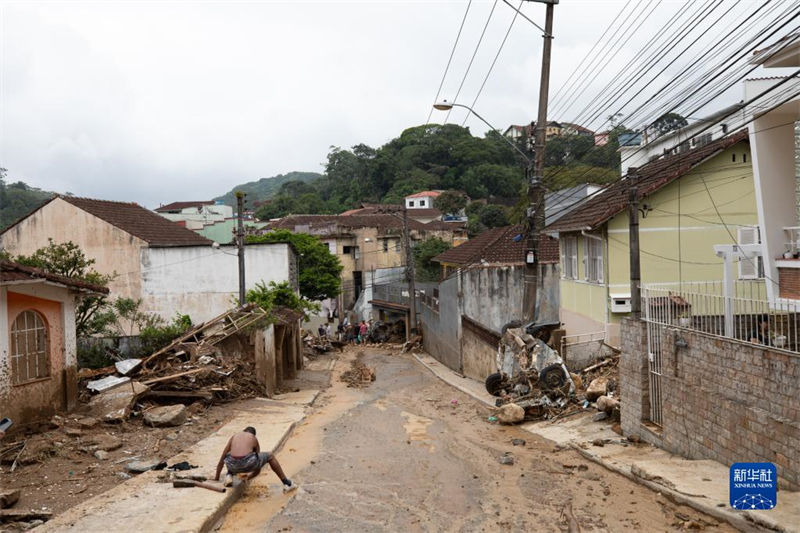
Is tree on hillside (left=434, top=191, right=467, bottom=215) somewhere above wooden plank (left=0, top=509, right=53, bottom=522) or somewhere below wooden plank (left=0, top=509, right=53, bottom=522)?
above

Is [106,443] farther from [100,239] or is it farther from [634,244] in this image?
[100,239]

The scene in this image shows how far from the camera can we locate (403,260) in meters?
59.7

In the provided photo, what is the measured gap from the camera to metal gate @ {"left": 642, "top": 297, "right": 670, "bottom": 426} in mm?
12344

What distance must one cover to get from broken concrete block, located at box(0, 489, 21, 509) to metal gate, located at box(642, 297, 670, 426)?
1038 centimetres

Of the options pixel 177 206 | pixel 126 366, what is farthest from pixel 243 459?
pixel 177 206

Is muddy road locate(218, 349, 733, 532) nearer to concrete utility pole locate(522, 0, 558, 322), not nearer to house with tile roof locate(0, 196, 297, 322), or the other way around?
concrete utility pole locate(522, 0, 558, 322)

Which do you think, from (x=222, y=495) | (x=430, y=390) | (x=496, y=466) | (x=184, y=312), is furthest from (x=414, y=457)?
(x=184, y=312)

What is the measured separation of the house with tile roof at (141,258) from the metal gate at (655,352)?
864 inches

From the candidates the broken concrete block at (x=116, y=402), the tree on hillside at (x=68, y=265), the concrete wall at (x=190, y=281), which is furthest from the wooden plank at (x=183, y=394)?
the concrete wall at (x=190, y=281)

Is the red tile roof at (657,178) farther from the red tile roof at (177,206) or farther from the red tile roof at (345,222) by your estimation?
the red tile roof at (177,206)

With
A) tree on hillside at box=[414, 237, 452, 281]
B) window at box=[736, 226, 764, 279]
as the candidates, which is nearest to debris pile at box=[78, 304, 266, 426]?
window at box=[736, 226, 764, 279]

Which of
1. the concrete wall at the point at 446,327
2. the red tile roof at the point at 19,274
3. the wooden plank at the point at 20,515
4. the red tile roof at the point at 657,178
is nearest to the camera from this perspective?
the wooden plank at the point at 20,515

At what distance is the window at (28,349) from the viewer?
490 inches

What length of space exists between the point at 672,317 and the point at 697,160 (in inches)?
305
